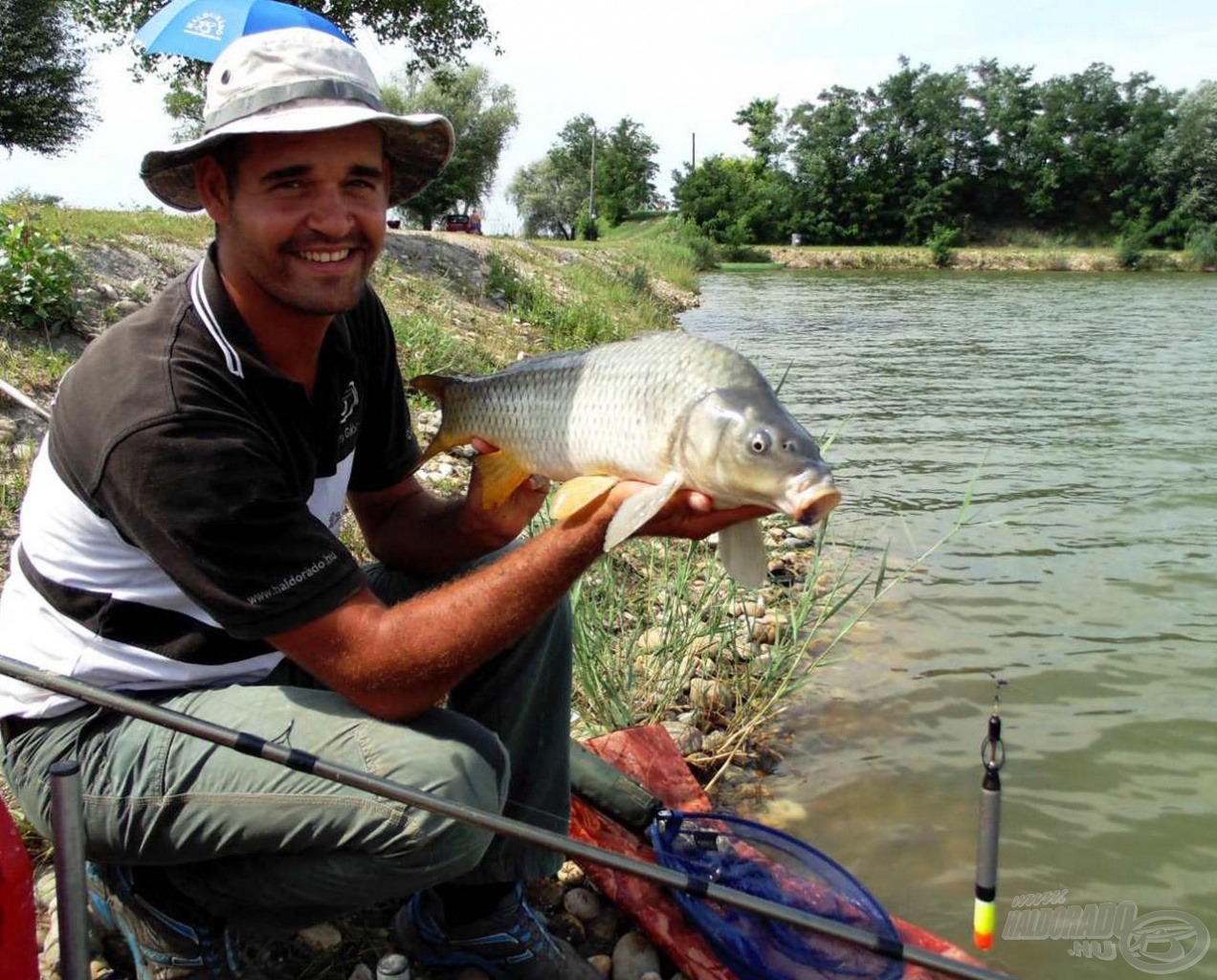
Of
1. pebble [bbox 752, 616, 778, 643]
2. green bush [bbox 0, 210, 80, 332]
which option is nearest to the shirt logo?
pebble [bbox 752, 616, 778, 643]

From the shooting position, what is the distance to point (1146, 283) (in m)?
28.6

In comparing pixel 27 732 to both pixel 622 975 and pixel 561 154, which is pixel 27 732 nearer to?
pixel 622 975

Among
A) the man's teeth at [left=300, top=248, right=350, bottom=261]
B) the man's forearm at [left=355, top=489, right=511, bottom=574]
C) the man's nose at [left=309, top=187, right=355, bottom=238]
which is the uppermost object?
the man's nose at [left=309, top=187, right=355, bottom=238]

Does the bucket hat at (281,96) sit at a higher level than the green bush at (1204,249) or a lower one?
higher

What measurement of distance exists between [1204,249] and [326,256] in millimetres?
42614

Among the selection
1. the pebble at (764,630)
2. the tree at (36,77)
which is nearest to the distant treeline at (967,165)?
the tree at (36,77)

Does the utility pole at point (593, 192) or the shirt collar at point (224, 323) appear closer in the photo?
the shirt collar at point (224, 323)

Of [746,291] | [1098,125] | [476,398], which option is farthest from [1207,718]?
[1098,125]

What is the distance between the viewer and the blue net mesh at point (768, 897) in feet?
7.12

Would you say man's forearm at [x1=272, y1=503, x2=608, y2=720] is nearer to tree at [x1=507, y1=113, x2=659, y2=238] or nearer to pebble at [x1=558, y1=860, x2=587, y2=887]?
pebble at [x1=558, y1=860, x2=587, y2=887]

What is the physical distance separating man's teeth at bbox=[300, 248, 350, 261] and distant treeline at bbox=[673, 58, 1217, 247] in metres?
47.4

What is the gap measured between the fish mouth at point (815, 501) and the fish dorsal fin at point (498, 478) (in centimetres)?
75

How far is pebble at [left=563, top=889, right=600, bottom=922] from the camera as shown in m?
2.43

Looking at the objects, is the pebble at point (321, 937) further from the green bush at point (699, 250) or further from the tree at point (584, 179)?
the tree at point (584, 179)
